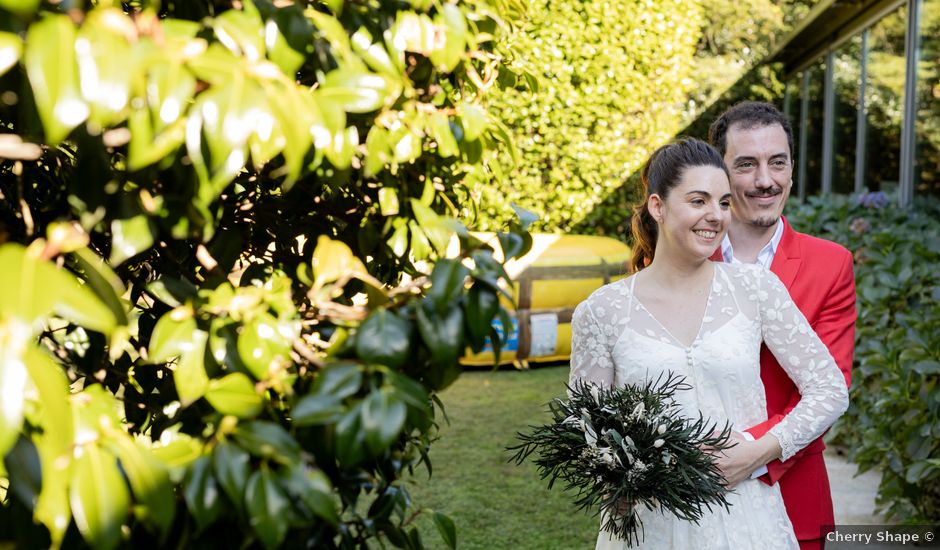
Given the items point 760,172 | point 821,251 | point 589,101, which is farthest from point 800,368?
point 589,101

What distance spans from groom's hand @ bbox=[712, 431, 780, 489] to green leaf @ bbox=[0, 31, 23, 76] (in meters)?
1.98

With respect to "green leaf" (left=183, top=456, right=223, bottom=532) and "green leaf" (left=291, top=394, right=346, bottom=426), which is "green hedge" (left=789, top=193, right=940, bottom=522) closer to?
"green leaf" (left=291, top=394, right=346, bottom=426)

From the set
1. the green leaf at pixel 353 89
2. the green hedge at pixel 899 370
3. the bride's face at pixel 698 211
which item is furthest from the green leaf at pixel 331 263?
the green hedge at pixel 899 370

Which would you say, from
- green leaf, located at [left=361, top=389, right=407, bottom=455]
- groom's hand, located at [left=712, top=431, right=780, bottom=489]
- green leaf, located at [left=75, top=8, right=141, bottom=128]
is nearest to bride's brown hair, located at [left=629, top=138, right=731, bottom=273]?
groom's hand, located at [left=712, top=431, right=780, bottom=489]

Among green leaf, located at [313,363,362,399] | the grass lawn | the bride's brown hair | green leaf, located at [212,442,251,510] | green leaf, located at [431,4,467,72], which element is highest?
green leaf, located at [431,4,467,72]

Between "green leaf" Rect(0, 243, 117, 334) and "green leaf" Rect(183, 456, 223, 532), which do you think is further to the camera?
"green leaf" Rect(183, 456, 223, 532)

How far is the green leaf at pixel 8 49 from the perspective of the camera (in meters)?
0.92

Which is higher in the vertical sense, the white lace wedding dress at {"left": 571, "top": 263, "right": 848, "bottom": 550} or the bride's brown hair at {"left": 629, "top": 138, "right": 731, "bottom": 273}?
the bride's brown hair at {"left": 629, "top": 138, "right": 731, "bottom": 273}

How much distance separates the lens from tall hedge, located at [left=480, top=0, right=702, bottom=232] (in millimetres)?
9492

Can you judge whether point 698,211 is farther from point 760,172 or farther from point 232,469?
point 232,469

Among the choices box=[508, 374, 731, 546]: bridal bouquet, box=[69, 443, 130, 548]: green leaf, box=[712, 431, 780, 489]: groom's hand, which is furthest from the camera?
box=[712, 431, 780, 489]: groom's hand

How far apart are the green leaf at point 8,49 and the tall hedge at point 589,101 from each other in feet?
27.6

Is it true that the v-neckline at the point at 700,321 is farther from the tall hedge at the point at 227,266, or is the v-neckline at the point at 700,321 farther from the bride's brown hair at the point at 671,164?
the tall hedge at the point at 227,266

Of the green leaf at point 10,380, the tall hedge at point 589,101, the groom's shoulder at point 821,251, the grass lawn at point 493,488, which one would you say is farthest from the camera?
the tall hedge at point 589,101
